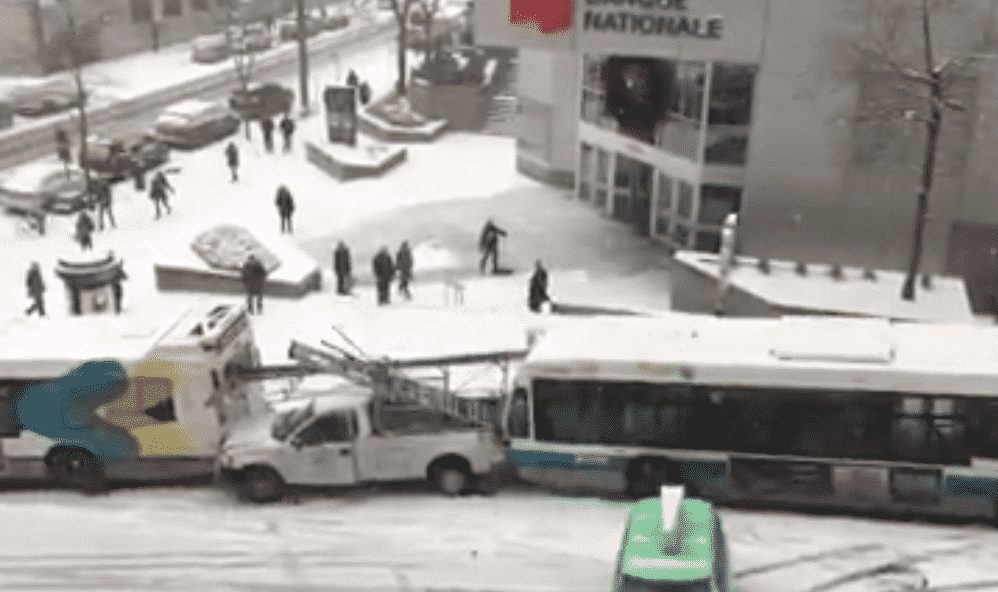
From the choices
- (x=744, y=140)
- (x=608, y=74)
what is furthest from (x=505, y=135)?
(x=744, y=140)

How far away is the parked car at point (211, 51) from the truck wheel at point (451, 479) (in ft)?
142

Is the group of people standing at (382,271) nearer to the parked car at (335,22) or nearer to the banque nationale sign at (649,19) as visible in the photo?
the banque nationale sign at (649,19)

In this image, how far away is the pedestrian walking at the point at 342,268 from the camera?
24.5 meters

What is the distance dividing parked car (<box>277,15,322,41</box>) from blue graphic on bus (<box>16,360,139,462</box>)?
4718 cm

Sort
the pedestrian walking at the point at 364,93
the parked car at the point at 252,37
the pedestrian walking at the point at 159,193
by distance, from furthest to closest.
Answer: the parked car at the point at 252,37 < the pedestrian walking at the point at 364,93 < the pedestrian walking at the point at 159,193

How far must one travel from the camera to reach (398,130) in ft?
129

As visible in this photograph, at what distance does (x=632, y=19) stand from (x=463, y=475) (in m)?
12.8

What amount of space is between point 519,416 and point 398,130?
25306 millimetres

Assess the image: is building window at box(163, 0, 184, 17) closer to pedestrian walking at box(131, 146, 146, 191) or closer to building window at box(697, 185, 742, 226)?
pedestrian walking at box(131, 146, 146, 191)

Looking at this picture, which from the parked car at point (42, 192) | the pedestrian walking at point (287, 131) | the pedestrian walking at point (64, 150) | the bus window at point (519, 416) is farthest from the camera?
the pedestrian walking at point (287, 131)

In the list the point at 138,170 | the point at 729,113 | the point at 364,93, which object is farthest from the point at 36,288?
the point at 364,93

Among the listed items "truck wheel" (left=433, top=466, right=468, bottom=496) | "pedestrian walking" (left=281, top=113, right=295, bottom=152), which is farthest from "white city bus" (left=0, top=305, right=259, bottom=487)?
"pedestrian walking" (left=281, top=113, right=295, bottom=152)

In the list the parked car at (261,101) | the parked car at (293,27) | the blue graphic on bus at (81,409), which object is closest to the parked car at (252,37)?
the parked car at (293,27)

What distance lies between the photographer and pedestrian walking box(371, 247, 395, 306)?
2380cm
